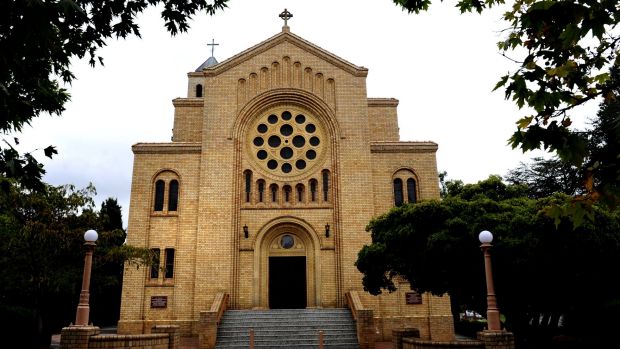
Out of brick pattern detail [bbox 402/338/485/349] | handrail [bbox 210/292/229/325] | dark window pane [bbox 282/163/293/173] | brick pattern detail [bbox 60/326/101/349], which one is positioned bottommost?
brick pattern detail [bbox 402/338/485/349]

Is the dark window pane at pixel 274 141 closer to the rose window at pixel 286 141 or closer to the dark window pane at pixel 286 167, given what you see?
the rose window at pixel 286 141

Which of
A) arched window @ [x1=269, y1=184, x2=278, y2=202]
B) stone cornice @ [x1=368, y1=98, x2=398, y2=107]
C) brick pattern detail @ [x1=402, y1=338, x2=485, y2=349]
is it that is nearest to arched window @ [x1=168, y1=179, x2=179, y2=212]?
arched window @ [x1=269, y1=184, x2=278, y2=202]

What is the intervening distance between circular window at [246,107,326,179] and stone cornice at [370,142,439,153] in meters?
2.73

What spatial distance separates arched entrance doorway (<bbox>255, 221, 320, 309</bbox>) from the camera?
76.5 feet

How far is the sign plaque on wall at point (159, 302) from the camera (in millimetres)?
22312

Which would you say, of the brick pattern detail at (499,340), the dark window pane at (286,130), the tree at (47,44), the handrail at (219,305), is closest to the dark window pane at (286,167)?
the dark window pane at (286,130)

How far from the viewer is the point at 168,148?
24516mm

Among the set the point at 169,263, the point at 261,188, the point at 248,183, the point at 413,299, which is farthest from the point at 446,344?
the point at 169,263

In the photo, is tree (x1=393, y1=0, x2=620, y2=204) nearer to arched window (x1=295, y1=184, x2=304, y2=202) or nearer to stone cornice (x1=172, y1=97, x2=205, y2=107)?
arched window (x1=295, y1=184, x2=304, y2=202)

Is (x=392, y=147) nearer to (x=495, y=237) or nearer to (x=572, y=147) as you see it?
(x=495, y=237)

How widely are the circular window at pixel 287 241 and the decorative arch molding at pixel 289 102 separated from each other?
5.37 metres

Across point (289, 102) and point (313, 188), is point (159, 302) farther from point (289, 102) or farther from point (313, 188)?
point (289, 102)

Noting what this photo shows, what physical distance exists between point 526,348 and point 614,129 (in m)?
14.3

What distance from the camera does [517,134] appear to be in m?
4.38
